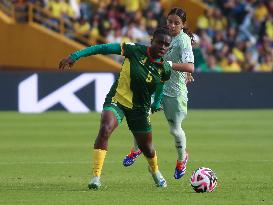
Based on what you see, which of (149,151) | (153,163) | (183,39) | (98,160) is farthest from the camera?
(183,39)

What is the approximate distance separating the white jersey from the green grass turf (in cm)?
115

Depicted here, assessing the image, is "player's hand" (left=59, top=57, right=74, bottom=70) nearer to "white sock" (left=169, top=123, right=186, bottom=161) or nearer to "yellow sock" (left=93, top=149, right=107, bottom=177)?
"yellow sock" (left=93, top=149, right=107, bottom=177)

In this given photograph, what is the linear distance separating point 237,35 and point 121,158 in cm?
1833

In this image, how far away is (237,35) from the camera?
109ft

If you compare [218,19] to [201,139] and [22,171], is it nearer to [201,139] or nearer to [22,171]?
[201,139]

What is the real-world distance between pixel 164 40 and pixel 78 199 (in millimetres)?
2102

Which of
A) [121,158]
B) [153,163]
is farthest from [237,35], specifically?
[153,163]

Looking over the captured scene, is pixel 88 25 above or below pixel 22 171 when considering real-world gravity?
below

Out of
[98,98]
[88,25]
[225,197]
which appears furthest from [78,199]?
[88,25]

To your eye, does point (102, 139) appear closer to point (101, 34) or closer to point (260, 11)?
point (101, 34)

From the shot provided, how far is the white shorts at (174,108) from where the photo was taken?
42.0 feet

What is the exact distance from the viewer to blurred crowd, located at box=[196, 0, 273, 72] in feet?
103

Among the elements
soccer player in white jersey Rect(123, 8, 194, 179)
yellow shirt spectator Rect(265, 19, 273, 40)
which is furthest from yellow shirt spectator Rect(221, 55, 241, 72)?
soccer player in white jersey Rect(123, 8, 194, 179)

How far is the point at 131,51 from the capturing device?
442 inches
